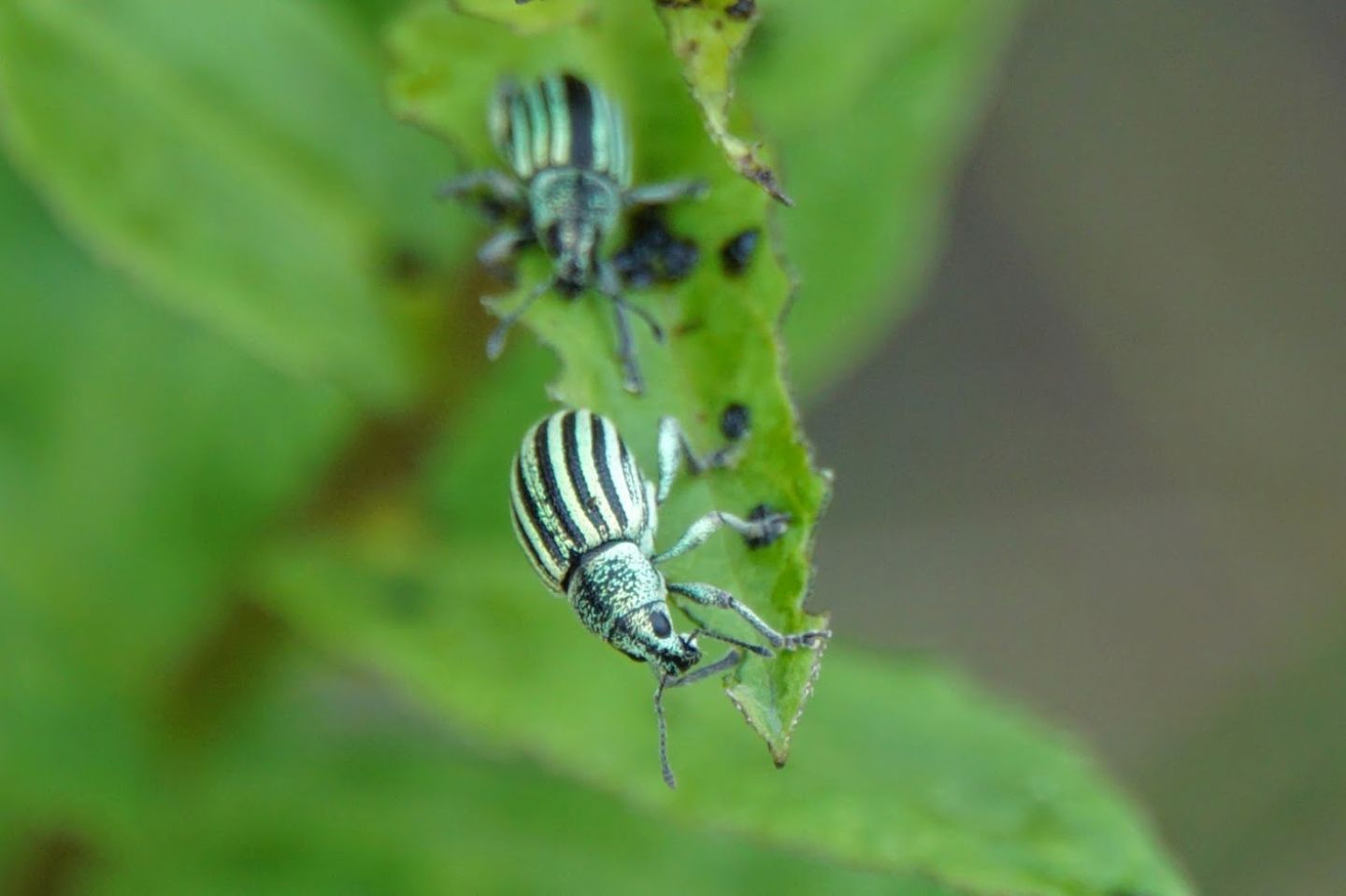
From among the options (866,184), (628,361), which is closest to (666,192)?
(628,361)

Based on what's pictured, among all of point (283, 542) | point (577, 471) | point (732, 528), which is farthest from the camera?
point (283, 542)

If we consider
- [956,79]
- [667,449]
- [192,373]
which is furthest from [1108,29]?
[667,449]

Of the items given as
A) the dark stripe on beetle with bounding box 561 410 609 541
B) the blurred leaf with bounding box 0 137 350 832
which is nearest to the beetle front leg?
the dark stripe on beetle with bounding box 561 410 609 541

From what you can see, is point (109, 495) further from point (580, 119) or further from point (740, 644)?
point (740, 644)

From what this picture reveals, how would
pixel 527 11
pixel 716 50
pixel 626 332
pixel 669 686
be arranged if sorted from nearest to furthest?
pixel 716 50 → pixel 527 11 → pixel 626 332 → pixel 669 686

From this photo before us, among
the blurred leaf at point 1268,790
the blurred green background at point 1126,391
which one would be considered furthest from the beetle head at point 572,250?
the blurred green background at point 1126,391

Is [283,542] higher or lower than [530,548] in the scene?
higher

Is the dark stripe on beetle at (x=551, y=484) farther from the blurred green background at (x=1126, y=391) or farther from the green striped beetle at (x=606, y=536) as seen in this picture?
the blurred green background at (x=1126, y=391)
